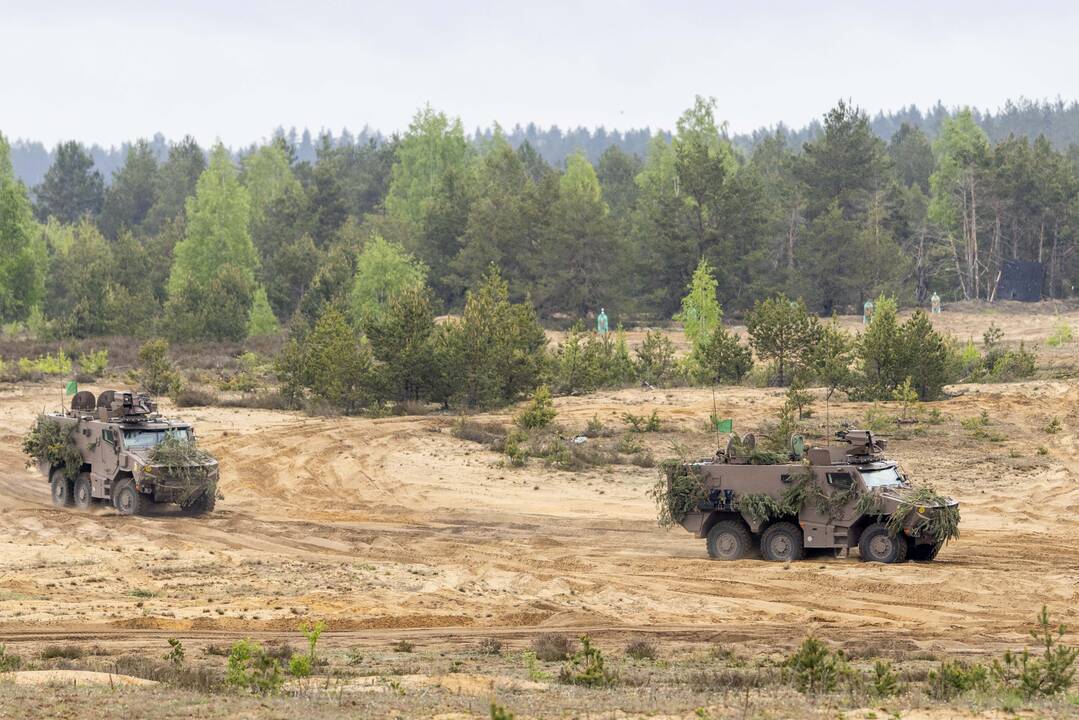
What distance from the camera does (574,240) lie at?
6328cm

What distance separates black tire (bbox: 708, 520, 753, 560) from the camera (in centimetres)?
2178

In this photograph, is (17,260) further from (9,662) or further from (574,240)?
(9,662)

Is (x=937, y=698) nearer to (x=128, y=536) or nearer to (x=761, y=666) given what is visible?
(x=761, y=666)

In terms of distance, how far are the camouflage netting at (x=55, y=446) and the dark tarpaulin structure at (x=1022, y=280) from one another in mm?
59656

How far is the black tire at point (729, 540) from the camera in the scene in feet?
71.5

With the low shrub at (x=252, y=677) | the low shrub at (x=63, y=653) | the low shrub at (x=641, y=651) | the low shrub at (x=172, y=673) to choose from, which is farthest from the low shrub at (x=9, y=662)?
the low shrub at (x=641, y=651)

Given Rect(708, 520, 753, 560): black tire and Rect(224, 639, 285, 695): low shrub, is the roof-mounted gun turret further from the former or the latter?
Rect(224, 639, 285, 695): low shrub

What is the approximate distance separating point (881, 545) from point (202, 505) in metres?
12.7

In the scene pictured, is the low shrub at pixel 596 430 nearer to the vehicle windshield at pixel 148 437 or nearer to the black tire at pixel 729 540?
the vehicle windshield at pixel 148 437

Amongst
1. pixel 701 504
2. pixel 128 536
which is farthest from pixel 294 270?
pixel 701 504

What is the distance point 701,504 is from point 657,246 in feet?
143

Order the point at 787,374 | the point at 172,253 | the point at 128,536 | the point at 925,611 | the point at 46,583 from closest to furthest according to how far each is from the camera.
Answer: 1. the point at 925,611
2. the point at 46,583
3. the point at 128,536
4. the point at 787,374
5. the point at 172,253

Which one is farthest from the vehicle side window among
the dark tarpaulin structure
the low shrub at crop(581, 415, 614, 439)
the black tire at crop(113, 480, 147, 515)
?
the dark tarpaulin structure

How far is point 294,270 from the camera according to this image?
6556 centimetres
